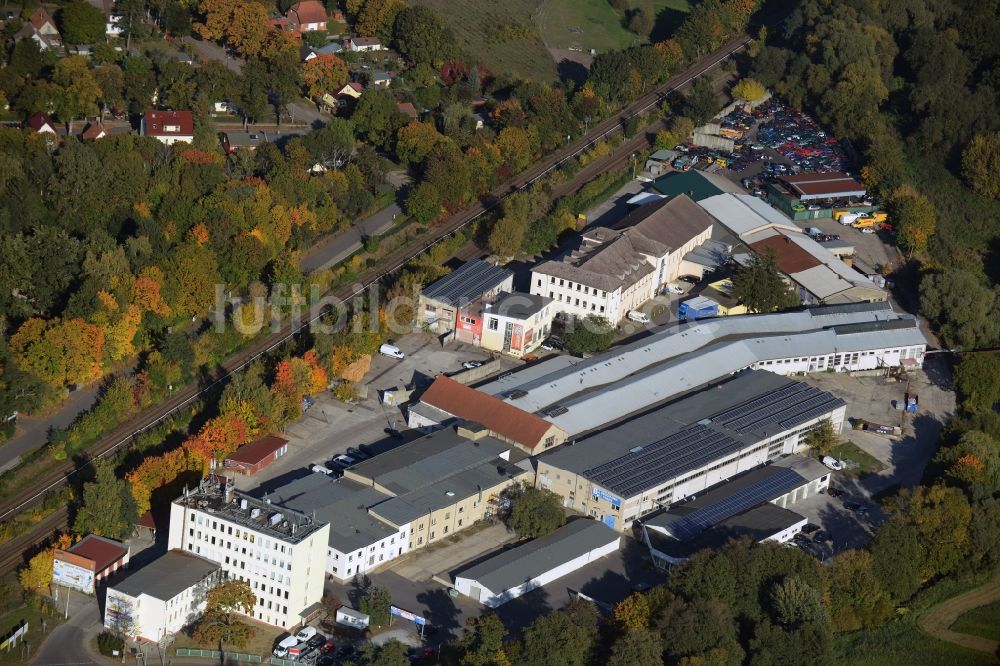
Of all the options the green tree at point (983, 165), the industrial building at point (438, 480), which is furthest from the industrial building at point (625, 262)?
the green tree at point (983, 165)

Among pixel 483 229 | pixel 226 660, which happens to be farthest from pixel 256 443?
pixel 483 229

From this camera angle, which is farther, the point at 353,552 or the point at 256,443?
the point at 256,443

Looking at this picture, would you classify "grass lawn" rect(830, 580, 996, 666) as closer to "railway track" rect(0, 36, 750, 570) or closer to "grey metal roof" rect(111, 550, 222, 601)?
"grey metal roof" rect(111, 550, 222, 601)

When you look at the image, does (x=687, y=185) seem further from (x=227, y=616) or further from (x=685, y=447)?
(x=227, y=616)

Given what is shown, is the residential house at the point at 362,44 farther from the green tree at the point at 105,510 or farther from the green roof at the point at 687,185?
the green tree at the point at 105,510

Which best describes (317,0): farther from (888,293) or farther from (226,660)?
(226,660)

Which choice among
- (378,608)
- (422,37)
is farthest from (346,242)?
(378,608)
